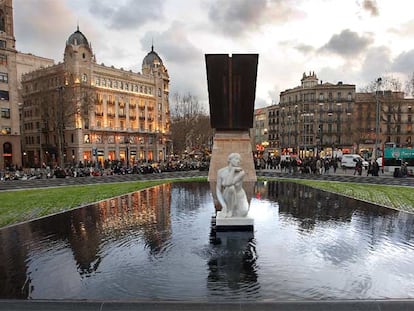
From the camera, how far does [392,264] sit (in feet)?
25.4

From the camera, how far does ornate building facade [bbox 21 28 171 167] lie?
65.2 m

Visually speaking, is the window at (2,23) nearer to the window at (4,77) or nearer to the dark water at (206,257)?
the window at (4,77)

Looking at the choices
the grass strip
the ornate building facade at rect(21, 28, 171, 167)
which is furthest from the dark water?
the ornate building facade at rect(21, 28, 171, 167)

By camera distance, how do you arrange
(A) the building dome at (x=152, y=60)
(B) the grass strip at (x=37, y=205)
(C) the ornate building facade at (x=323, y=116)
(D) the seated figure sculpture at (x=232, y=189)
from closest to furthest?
1. (D) the seated figure sculpture at (x=232, y=189)
2. (B) the grass strip at (x=37, y=205)
3. (C) the ornate building facade at (x=323, y=116)
4. (A) the building dome at (x=152, y=60)

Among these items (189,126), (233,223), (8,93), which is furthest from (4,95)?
(233,223)

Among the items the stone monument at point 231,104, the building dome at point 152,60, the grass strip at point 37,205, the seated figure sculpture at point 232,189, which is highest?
the building dome at point 152,60

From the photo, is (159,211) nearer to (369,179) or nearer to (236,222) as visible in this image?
(236,222)

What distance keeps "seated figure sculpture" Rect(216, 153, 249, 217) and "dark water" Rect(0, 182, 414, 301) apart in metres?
0.90

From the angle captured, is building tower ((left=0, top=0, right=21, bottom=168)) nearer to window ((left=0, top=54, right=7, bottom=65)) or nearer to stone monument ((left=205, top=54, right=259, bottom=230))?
window ((left=0, top=54, right=7, bottom=65))

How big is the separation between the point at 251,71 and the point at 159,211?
309 inches

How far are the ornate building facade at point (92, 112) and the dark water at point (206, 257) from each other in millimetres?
46407

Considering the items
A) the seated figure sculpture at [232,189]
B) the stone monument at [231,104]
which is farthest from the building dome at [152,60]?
the seated figure sculpture at [232,189]

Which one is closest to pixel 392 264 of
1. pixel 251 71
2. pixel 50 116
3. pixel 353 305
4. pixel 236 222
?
pixel 353 305

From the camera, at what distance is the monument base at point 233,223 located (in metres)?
10.6
